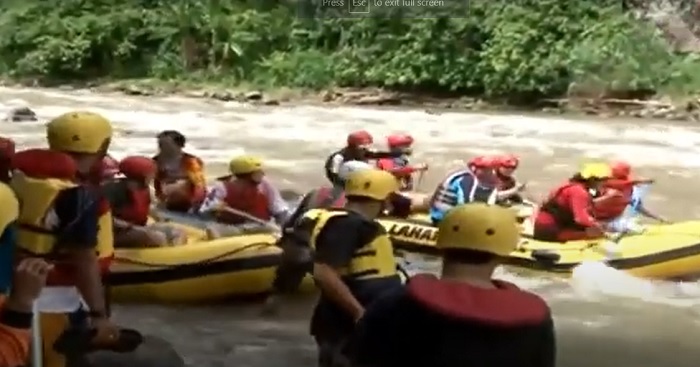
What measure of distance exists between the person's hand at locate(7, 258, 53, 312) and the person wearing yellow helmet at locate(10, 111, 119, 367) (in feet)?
1.21

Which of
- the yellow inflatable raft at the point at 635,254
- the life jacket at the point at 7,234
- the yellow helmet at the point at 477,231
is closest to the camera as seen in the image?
the yellow helmet at the point at 477,231

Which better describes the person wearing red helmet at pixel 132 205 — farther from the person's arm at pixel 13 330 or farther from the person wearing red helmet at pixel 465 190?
the person's arm at pixel 13 330

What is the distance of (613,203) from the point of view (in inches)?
309

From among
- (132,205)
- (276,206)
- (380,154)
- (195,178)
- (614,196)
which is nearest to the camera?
(132,205)

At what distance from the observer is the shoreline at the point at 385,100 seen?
2077 centimetres

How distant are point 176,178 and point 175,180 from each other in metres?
0.02

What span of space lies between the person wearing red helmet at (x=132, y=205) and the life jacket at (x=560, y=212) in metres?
2.41

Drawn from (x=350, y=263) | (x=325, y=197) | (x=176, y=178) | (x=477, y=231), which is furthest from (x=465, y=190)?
(x=477, y=231)

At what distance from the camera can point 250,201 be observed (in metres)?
7.63

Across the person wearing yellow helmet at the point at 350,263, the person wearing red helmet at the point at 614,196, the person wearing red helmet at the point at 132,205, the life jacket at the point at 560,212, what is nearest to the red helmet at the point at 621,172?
the person wearing red helmet at the point at 614,196

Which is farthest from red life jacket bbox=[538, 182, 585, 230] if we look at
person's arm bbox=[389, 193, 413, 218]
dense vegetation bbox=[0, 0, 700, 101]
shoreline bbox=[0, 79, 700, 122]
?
dense vegetation bbox=[0, 0, 700, 101]

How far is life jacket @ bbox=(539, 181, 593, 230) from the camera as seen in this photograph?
767 centimetres

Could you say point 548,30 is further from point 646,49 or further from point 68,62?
point 68,62

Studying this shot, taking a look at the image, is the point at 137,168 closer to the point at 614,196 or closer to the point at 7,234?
the point at 614,196
